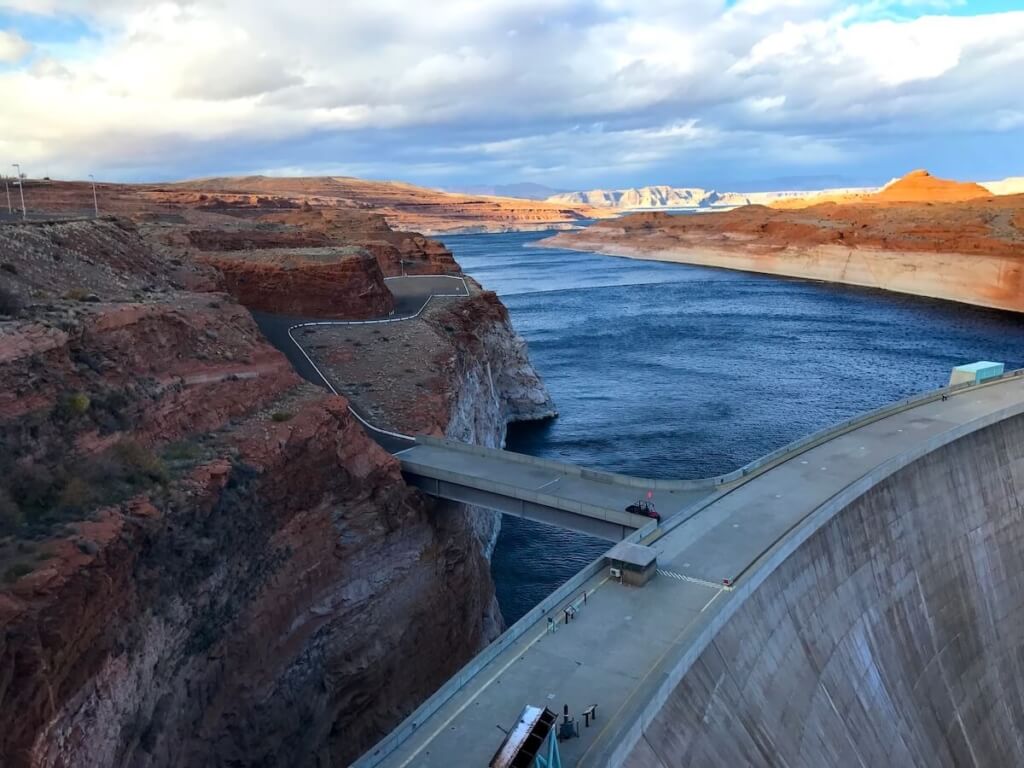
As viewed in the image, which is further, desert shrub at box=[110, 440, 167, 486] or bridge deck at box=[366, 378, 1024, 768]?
desert shrub at box=[110, 440, 167, 486]

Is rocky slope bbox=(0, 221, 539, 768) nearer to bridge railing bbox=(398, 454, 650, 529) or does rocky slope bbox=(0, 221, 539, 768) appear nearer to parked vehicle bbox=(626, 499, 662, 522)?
bridge railing bbox=(398, 454, 650, 529)

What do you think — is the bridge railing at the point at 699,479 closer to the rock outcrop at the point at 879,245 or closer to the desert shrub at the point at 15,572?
the desert shrub at the point at 15,572

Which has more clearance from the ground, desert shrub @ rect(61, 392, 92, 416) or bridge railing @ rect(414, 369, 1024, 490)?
desert shrub @ rect(61, 392, 92, 416)

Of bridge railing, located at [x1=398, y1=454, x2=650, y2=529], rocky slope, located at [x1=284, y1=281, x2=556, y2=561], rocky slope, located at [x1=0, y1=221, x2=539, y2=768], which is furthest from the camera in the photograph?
rocky slope, located at [x1=284, y1=281, x2=556, y2=561]

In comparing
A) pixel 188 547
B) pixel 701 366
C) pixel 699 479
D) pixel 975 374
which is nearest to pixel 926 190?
pixel 701 366

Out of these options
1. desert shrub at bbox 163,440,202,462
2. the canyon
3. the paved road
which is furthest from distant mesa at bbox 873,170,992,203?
desert shrub at bbox 163,440,202,462

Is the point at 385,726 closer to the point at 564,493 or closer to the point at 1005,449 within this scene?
the point at 564,493
